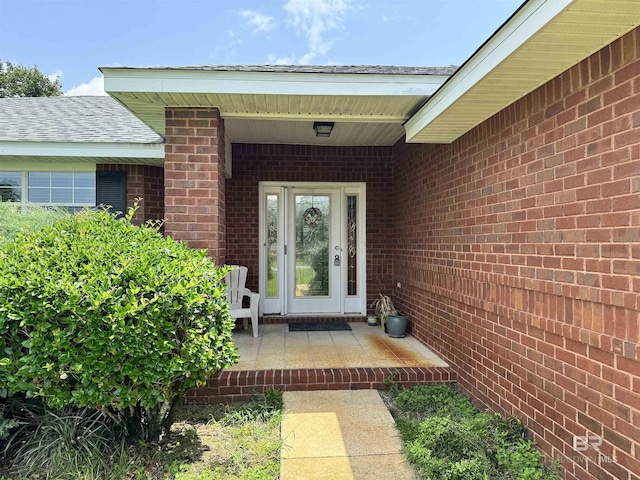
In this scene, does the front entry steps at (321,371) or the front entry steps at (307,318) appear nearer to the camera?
the front entry steps at (321,371)

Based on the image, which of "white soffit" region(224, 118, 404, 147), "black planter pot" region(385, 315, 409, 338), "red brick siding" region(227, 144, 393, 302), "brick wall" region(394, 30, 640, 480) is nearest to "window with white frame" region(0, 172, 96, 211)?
"red brick siding" region(227, 144, 393, 302)

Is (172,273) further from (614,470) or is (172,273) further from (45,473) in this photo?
(614,470)

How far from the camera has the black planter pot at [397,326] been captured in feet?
15.5

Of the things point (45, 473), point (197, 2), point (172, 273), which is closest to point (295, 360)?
point (172, 273)

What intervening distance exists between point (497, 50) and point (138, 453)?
3318 mm

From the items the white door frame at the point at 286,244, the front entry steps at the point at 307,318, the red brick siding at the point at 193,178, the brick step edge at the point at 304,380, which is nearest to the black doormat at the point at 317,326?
the front entry steps at the point at 307,318

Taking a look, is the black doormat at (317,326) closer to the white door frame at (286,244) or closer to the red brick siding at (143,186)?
the white door frame at (286,244)

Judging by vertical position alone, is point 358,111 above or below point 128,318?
above

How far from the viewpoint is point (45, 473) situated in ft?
7.43

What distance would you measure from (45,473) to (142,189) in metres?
3.96

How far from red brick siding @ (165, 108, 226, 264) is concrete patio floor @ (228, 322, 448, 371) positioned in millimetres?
1166

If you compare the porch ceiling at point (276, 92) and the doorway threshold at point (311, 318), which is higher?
the porch ceiling at point (276, 92)

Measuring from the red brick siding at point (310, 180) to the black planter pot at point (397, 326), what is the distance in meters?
1.02

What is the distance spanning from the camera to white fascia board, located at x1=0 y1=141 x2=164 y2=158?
4973mm
